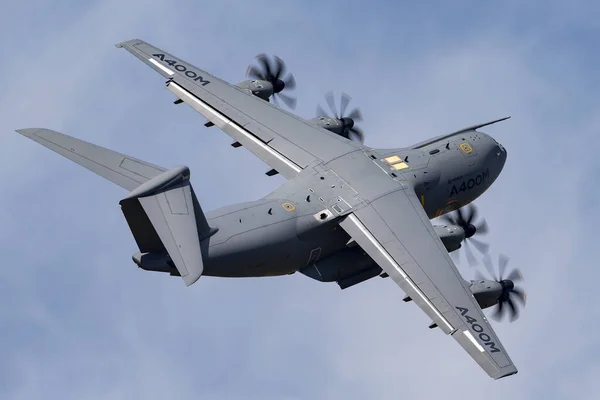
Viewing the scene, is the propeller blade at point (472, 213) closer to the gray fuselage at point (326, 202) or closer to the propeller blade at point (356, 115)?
the gray fuselage at point (326, 202)

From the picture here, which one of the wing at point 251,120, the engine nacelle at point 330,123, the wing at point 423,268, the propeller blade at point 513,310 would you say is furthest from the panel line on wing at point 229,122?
the propeller blade at point 513,310

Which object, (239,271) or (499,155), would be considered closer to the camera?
(239,271)

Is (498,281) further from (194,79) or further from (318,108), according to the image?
(194,79)

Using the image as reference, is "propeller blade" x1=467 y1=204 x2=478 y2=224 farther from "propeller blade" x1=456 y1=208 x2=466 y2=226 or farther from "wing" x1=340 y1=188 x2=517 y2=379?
"wing" x1=340 y1=188 x2=517 y2=379

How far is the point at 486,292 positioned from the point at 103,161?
50.5 ft

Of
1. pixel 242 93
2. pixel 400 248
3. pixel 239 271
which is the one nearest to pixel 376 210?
pixel 400 248

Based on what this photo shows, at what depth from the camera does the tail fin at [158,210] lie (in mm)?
51375

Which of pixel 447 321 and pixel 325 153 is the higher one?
pixel 325 153

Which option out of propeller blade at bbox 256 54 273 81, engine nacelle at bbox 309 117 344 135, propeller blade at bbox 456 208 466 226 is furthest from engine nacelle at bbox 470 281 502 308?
propeller blade at bbox 256 54 273 81

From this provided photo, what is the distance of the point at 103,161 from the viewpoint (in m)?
55.1

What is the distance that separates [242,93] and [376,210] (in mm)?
10371

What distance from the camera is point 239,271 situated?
183 ft

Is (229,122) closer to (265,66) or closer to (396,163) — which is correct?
(265,66)

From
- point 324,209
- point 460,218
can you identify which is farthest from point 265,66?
point 460,218
